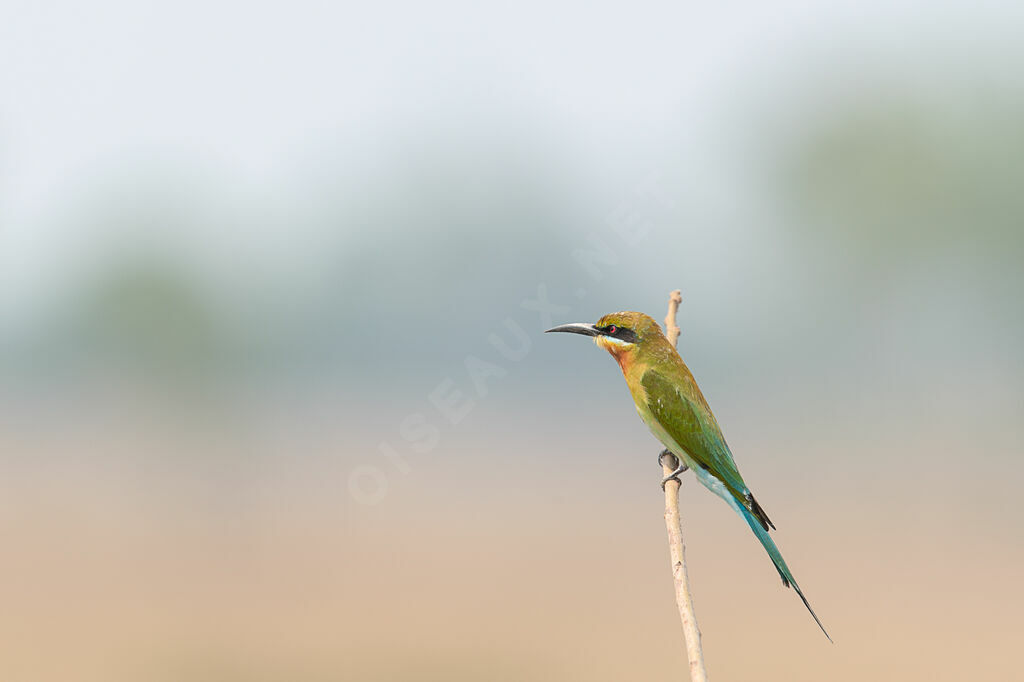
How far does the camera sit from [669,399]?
3562mm

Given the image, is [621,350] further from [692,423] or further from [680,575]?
[680,575]

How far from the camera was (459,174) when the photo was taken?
1667 inches

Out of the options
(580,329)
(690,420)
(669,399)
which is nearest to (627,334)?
(669,399)

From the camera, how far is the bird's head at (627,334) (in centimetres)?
332

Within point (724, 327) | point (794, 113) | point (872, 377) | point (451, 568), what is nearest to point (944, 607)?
point (794, 113)

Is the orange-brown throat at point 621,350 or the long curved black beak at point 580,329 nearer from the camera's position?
the long curved black beak at point 580,329

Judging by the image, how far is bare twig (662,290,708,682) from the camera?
2025mm

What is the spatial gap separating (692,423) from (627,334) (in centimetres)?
41

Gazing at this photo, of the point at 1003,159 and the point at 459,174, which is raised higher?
the point at 459,174

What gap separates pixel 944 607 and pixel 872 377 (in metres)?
30.4

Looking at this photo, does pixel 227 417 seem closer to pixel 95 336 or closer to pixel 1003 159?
pixel 95 336

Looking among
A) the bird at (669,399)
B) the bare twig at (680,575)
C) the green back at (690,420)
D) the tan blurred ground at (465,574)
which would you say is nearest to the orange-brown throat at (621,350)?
the bird at (669,399)

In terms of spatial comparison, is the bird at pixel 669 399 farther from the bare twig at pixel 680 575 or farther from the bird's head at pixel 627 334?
the bare twig at pixel 680 575

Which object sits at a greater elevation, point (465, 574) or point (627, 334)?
point (465, 574)
